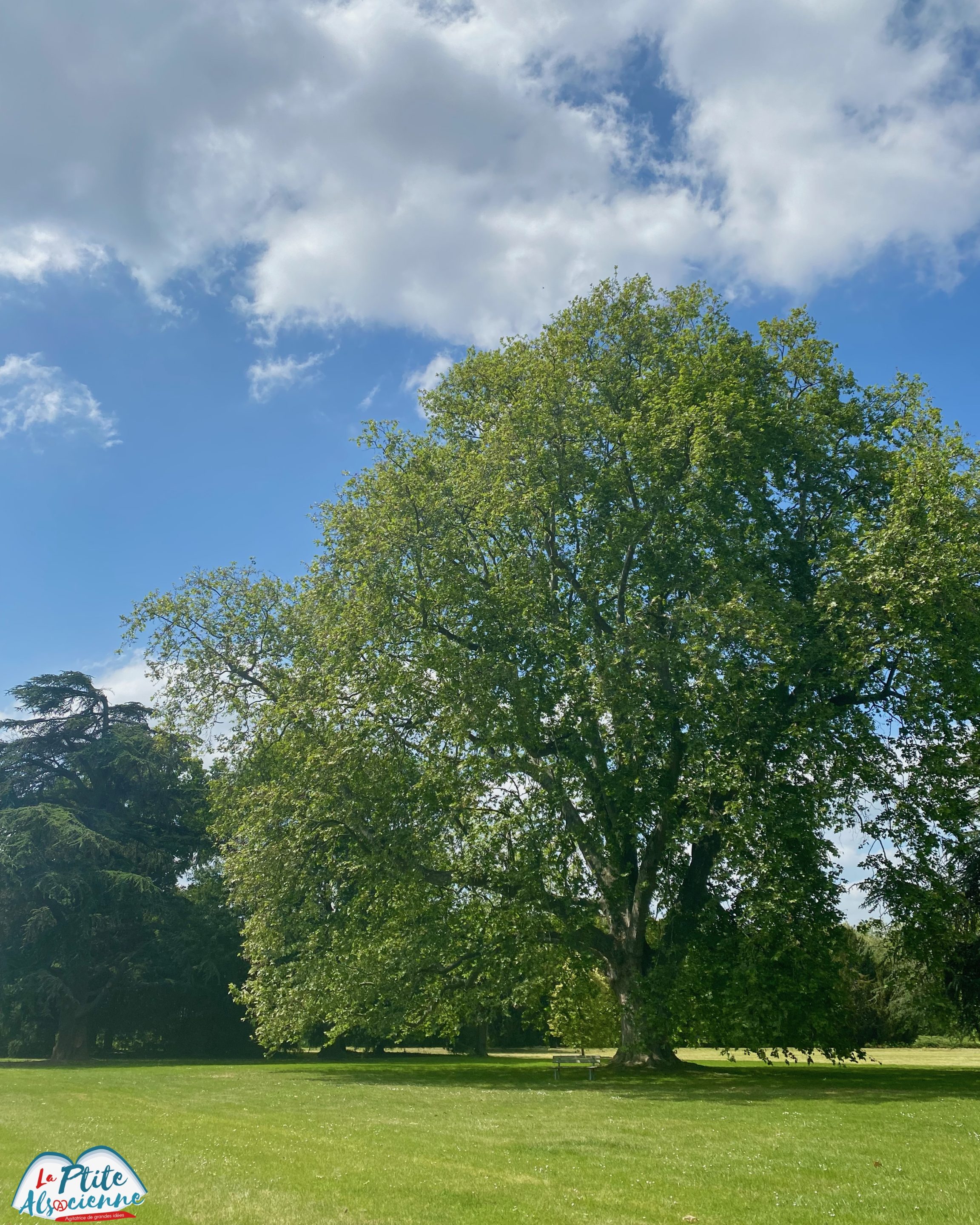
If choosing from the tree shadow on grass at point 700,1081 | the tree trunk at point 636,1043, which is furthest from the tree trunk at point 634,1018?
the tree shadow on grass at point 700,1081

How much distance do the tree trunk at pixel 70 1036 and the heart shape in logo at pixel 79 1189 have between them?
135 feet

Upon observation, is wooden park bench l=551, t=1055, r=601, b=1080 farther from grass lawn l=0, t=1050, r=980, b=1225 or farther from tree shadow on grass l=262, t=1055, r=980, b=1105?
grass lawn l=0, t=1050, r=980, b=1225

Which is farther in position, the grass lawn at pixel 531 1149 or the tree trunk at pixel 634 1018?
the tree trunk at pixel 634 1018

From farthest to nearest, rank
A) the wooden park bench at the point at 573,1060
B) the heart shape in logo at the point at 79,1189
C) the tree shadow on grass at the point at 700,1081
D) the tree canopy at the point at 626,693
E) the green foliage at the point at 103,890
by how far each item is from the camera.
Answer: the green foliage at the point at 103,890 < the wooden park bench at the point at 573,1060 < the tree canopy at the point at 626,693 < the tree shadow on grass at the point at 700,1081 < the heart shape in logo at the point at 79,1189

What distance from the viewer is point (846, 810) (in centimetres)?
2358

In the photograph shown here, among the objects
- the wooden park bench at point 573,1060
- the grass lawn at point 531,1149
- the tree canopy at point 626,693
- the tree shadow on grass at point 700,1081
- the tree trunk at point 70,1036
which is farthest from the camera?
the tree trunk at point 70,1036

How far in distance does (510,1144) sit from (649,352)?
77.2ft

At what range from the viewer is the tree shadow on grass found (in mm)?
19625

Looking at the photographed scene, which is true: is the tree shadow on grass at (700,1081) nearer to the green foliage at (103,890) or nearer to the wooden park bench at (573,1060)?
the wooden park bench at (573,1060)

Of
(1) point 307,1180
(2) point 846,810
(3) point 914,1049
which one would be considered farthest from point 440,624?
(3) point 914,1049

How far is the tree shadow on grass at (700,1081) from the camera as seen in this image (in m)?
19.6

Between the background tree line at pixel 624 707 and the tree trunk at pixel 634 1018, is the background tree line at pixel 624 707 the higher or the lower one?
the higher one

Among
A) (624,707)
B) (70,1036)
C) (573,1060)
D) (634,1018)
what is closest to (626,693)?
(624,707)

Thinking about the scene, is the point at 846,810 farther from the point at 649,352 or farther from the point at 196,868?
the point at 196,868
